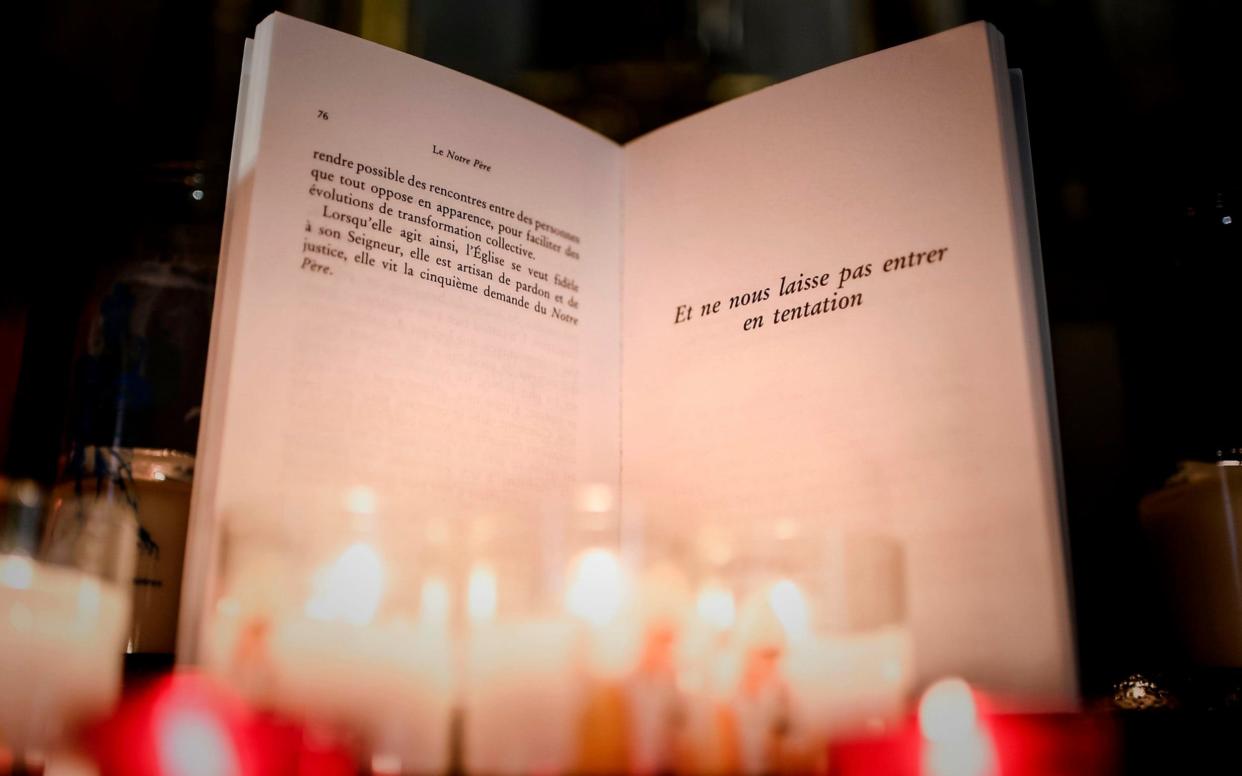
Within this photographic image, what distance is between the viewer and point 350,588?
0.49 metres

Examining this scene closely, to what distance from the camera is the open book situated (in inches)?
23.7

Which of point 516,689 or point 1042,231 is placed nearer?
point 516,689

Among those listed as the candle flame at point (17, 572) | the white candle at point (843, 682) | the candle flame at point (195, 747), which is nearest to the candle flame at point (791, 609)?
the white candle at point (843, 682)

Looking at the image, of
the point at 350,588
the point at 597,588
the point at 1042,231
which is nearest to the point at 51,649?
the point at 350,588

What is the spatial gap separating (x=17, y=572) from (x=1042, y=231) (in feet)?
2.40

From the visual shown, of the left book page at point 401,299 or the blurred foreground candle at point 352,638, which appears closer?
the blurred foreground candle at point 352,638

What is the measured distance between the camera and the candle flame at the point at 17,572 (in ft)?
1.69

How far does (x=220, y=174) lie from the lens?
2.68 ft

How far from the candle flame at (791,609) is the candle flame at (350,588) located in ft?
0.61

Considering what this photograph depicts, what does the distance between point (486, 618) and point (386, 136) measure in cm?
37

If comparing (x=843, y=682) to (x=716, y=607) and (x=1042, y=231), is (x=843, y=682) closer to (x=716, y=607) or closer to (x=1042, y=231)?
(x=716, y=607)

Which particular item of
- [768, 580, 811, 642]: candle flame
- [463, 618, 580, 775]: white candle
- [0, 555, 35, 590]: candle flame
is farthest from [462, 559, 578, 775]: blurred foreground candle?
[0, 555, 35, 590]: candle flame

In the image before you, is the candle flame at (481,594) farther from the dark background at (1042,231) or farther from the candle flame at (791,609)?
the dark background at (1042,231)

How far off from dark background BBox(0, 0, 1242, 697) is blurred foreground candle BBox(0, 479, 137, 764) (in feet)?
0.46
